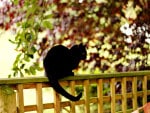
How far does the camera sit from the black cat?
1.88 metres

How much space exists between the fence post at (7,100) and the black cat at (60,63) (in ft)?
0.89

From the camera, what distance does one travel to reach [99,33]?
314 cm

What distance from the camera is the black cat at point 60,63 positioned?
6.17 ft

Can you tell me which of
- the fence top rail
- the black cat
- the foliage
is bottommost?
the fence top rail

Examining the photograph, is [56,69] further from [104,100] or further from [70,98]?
[104,100]

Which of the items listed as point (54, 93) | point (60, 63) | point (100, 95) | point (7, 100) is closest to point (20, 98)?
point (7, 100)

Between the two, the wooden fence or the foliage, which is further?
the foliage

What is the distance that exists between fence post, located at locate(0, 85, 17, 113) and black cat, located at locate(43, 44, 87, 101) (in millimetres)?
272

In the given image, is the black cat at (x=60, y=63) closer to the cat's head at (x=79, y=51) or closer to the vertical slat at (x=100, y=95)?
the cat's head at (x=79, y=51)

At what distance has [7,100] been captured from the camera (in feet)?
5.53

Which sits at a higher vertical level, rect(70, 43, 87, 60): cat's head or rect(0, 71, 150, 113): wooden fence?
rect(70, 43, 87, 60): cat's head

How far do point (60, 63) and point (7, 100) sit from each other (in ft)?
1.82

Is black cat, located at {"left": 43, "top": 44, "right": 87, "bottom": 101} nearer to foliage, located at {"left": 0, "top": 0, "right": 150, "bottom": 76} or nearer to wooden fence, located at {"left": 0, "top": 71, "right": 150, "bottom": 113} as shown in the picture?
wooden fence, located at {"left": 0, "top": 71, "right": 150, "bottom": 113}

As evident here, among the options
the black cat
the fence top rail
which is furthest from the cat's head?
the fence top rail
